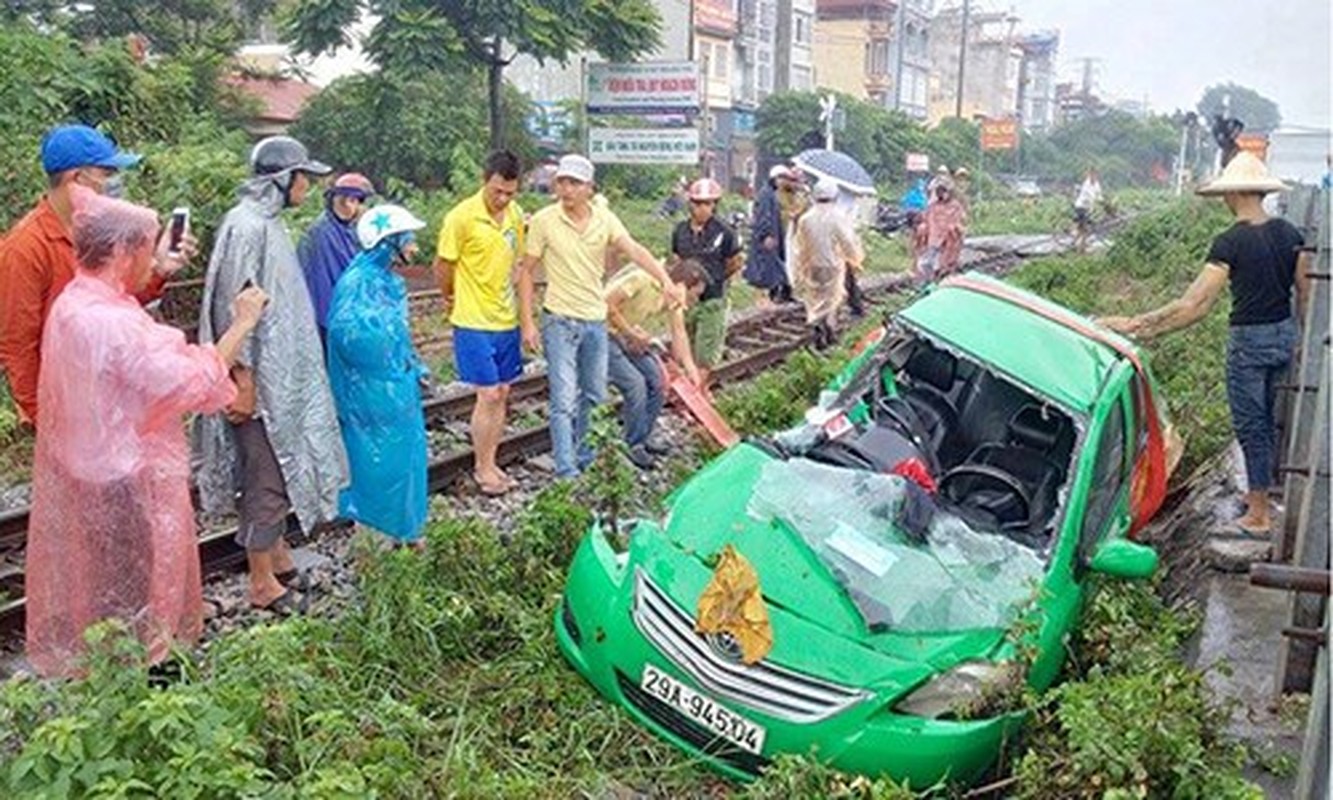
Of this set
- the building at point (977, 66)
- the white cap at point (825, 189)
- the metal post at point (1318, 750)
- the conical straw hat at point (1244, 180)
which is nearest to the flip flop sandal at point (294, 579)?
the metal post at point (1318, 750)

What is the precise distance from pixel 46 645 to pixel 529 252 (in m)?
3.76

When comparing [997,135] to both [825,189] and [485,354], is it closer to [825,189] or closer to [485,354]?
[825,189]

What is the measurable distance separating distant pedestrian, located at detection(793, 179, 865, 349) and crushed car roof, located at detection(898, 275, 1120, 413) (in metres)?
6.06

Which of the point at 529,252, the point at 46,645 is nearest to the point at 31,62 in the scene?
the point at 529,252

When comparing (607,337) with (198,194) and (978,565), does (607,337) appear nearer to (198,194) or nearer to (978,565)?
(978,565)

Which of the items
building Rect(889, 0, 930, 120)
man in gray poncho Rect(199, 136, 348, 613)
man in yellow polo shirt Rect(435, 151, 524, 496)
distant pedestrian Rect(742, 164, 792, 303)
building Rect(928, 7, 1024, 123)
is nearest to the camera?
man in gray poncho Rect(199, 136, 348, 613)

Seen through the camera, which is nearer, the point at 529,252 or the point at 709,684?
the point at 709,684

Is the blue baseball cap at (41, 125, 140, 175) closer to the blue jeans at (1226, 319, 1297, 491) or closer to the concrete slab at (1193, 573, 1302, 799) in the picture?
the concrete slab at (1193, 573, 1302, 799)

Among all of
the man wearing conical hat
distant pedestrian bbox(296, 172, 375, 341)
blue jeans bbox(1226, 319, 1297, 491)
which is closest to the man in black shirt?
distant pedestrian bbox(296, 172, 375, 341)

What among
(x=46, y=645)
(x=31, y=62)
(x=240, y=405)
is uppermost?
(x=31, y=62)

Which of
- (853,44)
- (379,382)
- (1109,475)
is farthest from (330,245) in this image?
(853,44)

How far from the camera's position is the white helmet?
5336 millimetres

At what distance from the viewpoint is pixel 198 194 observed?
1269 cm

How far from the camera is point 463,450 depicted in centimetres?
791
